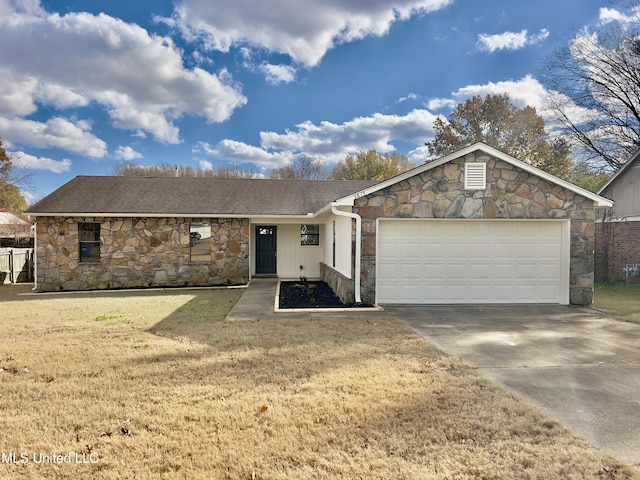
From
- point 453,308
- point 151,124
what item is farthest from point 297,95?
point 453,308

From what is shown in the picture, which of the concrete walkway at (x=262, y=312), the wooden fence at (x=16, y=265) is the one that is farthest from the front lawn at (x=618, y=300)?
Result: the wooden fence at (x=16, y=265)

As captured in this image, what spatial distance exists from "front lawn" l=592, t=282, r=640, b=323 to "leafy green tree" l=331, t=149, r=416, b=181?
63.5 ft

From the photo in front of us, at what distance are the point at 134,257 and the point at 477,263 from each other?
11133mm

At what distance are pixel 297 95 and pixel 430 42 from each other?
25.5 ft

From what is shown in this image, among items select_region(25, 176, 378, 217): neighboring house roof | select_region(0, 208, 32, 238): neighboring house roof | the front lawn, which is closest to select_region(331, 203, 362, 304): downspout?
select_region(25, 176, 378, 217): neighboring house roof

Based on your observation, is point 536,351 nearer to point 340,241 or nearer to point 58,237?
point 340,241

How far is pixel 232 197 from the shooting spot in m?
15.1

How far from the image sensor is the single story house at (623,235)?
46.3 feet

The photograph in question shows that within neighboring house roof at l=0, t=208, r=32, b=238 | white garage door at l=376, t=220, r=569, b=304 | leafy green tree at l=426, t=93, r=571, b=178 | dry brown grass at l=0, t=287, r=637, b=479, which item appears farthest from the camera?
leafy green tree at l=426, t=93, r=571, b=178

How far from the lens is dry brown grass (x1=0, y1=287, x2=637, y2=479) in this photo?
8.74 feet

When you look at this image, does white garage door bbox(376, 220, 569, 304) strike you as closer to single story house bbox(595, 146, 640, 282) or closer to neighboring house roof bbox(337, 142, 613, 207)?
neighboring house roof bbox(337, 142, 613, 207)

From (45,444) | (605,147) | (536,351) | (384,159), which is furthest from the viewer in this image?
(384,159)

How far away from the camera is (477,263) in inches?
377

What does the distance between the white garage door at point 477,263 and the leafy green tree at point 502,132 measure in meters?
20.3
